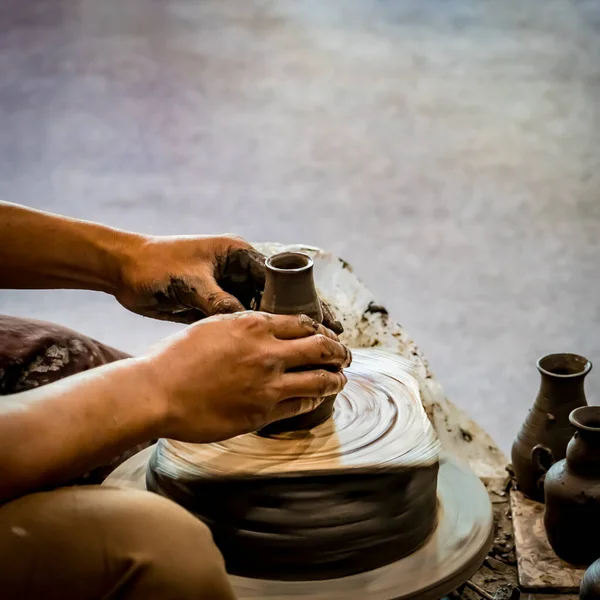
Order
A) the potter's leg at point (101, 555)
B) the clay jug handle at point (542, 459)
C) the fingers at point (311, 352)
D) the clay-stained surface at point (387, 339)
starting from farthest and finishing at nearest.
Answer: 1. the clay-stained surface at point (387, 339)
2. the clay jug handle at point (542, 459)
3. the fingers at point (311, 352)
4. the potter's leg at point (101, 555)

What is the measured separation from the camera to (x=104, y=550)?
1033 mm

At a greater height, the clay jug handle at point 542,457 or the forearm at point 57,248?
the forearm at point 57,248

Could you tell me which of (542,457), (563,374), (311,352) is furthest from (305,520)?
(563,374)

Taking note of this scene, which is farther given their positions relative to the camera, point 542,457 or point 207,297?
point 542,457

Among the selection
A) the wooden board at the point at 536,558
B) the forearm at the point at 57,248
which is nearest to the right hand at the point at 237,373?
the forearm at the point at 57,248

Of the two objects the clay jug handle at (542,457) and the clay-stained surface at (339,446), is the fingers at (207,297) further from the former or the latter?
the clay jug handle at (542,457)

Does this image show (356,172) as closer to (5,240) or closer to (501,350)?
(501,350)

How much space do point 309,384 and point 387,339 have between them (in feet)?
2.84

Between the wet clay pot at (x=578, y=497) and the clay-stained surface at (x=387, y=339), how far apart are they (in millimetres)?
334

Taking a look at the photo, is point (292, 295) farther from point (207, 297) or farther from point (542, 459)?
point (542, 459)

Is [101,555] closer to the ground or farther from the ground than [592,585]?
farther from the ground

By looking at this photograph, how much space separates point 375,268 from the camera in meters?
3.64

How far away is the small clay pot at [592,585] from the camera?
1580 millimetres

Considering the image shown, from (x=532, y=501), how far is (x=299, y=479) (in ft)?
2.79
